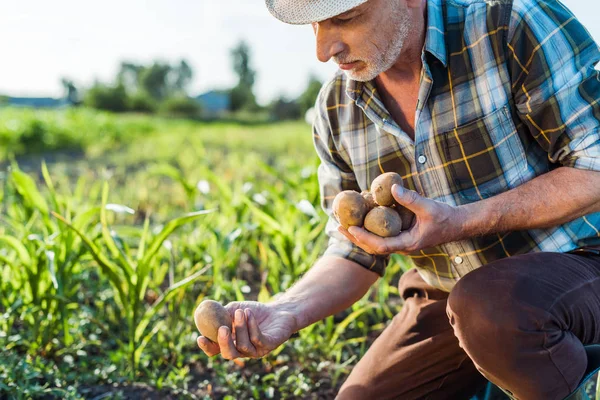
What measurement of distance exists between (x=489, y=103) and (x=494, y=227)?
1.00 ft

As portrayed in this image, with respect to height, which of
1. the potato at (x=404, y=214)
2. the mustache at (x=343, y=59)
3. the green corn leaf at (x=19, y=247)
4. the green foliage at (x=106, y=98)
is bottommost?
the green foliage at (x=106, y=98)

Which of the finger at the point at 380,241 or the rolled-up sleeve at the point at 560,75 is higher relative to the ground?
the rolled-up sleeve at the point at 560,75

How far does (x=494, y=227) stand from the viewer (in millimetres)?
1397

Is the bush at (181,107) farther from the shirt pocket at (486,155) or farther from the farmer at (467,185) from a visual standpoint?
the shirt pocket at (486,155)

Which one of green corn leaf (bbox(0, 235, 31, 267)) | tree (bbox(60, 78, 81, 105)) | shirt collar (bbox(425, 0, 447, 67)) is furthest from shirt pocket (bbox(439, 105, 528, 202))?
tree (bbox(60, 78, 81, 105))

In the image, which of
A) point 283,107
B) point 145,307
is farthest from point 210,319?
point 283,107

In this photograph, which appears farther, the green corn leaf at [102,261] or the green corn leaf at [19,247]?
the green corn leaf at [19,247]

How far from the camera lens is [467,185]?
155 centimetres

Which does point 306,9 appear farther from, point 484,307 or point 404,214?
point 484,307

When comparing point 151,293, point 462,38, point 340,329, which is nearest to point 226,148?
point 151,293

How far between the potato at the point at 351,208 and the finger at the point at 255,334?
288 mm

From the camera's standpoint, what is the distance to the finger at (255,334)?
4.45 feet

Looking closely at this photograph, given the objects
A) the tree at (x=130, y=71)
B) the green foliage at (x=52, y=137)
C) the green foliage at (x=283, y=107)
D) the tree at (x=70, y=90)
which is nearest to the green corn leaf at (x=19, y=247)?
the green foliage at (x=52, y=137)

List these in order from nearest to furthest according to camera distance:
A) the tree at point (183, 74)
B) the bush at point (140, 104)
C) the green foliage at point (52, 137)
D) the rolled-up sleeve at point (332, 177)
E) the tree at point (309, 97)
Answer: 1. the rolled-up sleeve at point (332, 177)
2. the green foliage at point (52, 137)
3. the tree at point (309, 97)
4. the bush at point (140, 104)
5. the tree at point (183, 74)
